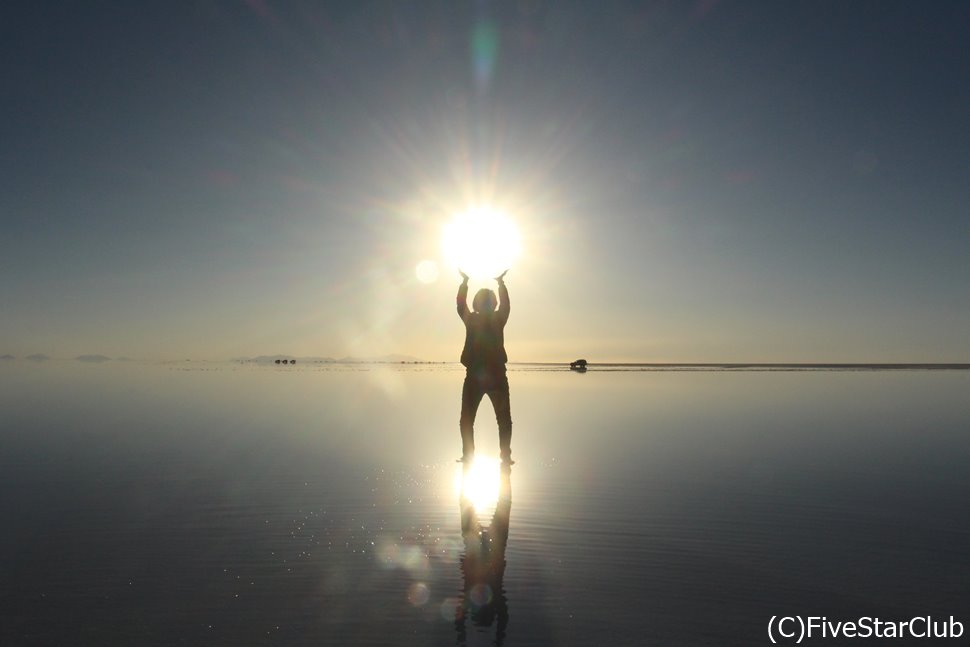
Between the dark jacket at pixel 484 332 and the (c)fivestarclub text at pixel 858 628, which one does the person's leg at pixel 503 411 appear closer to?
the dark jacket at pixel 484 332

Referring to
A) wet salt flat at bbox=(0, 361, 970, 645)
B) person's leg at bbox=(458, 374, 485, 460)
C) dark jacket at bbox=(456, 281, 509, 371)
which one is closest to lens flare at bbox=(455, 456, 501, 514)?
wet salt flat at bbox=(0, 361, 970, 645)

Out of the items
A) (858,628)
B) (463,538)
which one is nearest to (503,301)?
(463,538)

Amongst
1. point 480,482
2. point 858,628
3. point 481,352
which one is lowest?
point 858,628

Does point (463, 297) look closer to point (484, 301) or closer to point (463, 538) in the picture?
point (484, 301)

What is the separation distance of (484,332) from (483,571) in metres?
10.2

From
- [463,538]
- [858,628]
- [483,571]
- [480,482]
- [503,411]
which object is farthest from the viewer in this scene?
[503,411]

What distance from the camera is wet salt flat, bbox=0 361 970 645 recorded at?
313 inches

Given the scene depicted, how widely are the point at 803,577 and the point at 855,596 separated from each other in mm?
840

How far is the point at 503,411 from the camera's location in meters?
19.8

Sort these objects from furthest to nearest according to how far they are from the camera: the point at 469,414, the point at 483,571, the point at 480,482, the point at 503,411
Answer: the point at 503,411 → the point at 469,414 → the point at 480,482 → the point at 483,571

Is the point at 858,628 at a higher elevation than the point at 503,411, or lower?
lower

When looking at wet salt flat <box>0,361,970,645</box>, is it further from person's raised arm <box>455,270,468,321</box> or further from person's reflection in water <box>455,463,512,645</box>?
person's raised arm <box>455,270,468,321</box>

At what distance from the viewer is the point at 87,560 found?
10195 millimetres

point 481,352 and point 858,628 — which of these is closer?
point 858,628
